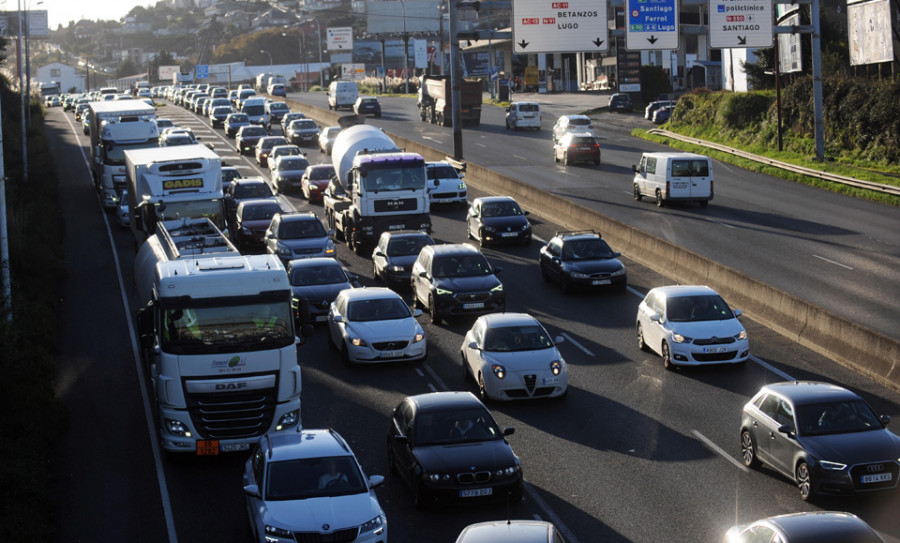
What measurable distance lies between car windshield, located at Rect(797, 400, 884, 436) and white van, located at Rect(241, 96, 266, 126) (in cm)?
6342

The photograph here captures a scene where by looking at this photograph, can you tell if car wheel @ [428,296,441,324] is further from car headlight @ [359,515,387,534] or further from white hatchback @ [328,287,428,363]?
car headlight @ [359,515,387,534]

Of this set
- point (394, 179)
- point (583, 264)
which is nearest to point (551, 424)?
point (583, 264)

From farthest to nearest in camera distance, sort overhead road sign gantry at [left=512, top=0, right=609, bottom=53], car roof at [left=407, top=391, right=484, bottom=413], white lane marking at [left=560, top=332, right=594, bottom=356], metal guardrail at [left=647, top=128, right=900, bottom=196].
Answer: metal guardrail at [left=647, top=128, right=900, bottom=196], overhead road sign gantry at [left=512, top=0, right=609, bottom=53], white lane marking at [left=560, top=332, right=594, bottom=356], car roof at [left=407, top=391, right=484, bottom=413]

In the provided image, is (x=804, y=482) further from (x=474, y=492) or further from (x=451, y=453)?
(x=451, y=453)

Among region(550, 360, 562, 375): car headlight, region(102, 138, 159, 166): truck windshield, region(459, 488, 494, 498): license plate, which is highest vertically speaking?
region(102, 138, 159, 166): truck windshield

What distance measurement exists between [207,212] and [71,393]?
9.42 m

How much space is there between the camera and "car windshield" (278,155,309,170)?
48375mm

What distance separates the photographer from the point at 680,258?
95.7 ft

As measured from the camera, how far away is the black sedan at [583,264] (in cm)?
2828

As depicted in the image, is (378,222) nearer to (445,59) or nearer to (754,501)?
(754,501)

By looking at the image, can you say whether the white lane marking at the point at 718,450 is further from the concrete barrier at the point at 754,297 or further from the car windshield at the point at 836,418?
the concrete barrier at the point at 754,297

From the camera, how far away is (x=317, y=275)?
27.2 m

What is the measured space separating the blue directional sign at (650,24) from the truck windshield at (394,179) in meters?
10.0

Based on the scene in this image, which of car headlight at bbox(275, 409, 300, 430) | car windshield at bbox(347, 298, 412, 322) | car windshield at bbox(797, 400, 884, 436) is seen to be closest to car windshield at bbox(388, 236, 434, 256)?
car windshield at bbox(347, 298, 412, 322)
